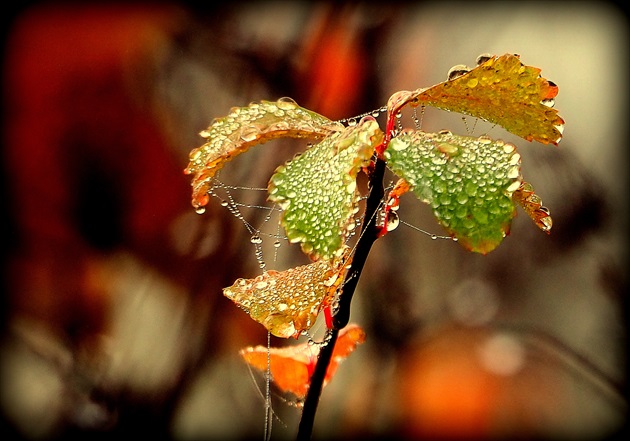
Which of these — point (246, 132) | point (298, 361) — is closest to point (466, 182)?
point (246, 132)

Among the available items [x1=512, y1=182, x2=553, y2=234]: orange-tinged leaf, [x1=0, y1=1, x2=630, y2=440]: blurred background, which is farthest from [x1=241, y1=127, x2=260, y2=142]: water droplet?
[x1=0, y1=1, x2=630, y2=440]: blurred background

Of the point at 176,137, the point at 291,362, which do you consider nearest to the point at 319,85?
the point at 176,137

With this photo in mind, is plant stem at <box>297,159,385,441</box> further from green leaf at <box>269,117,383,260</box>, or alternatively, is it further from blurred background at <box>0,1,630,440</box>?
blurred background at <box>0,1,630,440</box>

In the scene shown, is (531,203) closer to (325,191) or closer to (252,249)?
(325,191)

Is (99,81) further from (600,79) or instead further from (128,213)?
(600,79)

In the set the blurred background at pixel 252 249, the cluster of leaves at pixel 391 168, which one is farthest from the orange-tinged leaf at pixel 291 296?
the blurred background at pixel 252 249
